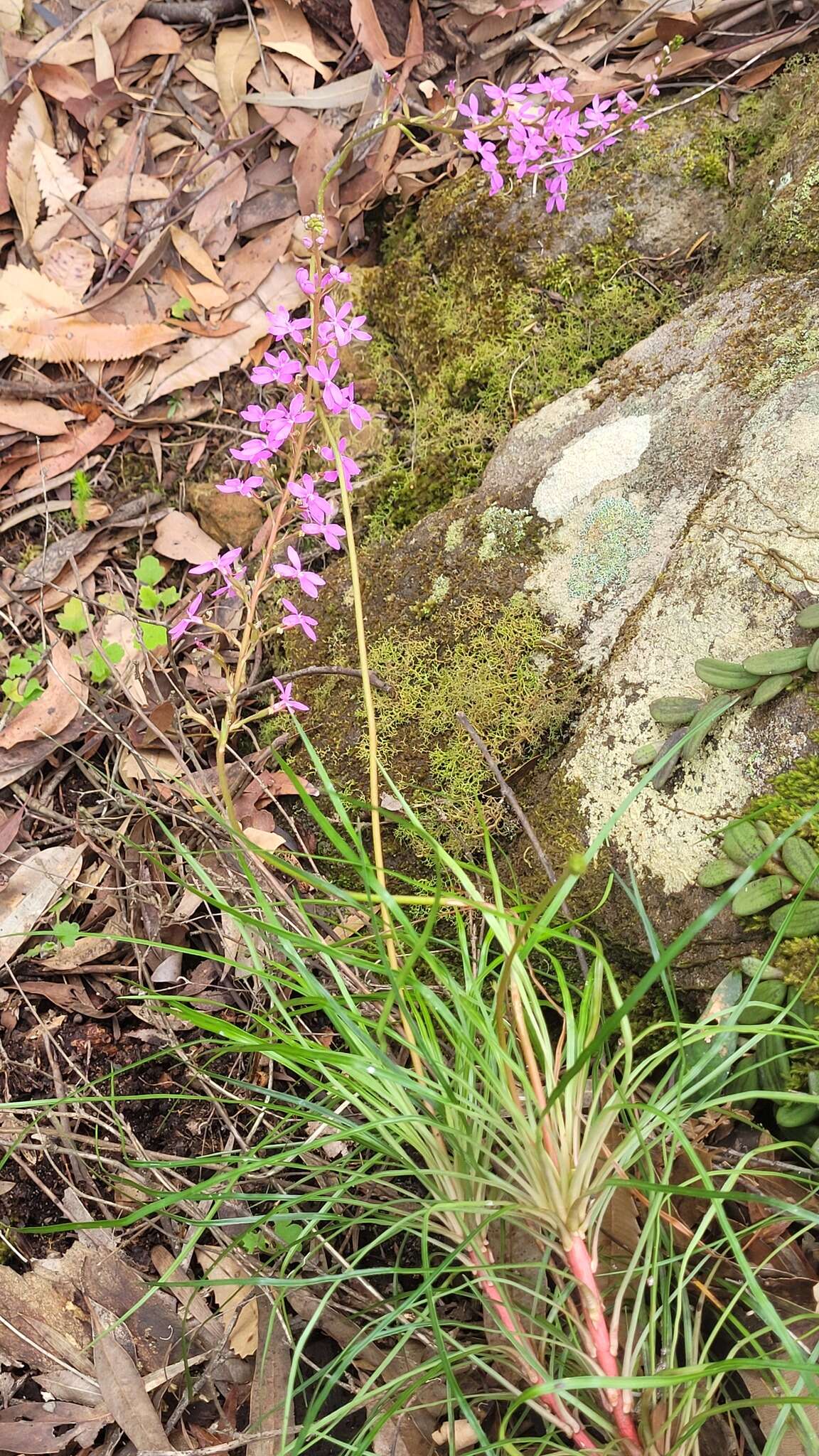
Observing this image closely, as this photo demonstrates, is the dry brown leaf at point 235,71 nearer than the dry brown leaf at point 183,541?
No

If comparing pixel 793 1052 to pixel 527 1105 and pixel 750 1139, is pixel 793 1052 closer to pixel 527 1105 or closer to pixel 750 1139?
pixel 750 1139

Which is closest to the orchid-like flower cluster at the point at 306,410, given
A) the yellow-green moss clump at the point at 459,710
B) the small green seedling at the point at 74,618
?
the yellow-green moss clump at the point at 459,710

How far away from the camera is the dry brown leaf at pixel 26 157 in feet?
10.5

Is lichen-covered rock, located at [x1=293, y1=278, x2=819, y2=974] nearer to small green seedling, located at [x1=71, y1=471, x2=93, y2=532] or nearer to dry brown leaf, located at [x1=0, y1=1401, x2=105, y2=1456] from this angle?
small green seedling, located at [x1=71, y1=471, x2=93, y2=532]

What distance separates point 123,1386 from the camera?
6.22 ft

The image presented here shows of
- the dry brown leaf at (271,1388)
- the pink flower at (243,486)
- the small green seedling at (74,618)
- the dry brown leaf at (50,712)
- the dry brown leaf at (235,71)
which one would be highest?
the dry brown leaf at (235,71)

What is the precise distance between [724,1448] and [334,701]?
5.54 ft

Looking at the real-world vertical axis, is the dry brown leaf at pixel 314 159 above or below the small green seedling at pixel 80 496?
above

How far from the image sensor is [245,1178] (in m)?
1.92

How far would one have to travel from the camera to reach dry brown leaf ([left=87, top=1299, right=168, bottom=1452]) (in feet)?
6.03

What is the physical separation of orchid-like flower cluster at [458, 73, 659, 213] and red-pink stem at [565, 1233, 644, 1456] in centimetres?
242

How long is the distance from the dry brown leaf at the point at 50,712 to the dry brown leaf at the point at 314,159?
1.71m

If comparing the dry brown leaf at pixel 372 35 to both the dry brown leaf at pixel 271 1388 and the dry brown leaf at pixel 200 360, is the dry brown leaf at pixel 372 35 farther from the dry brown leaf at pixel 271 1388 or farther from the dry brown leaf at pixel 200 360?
the dry brown leaf at pixel 271 1388

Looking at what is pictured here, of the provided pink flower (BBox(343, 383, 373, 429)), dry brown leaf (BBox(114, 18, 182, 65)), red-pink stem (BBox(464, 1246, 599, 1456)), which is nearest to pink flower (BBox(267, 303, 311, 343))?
pink flower (BBox(343, 383, 373, 429))
